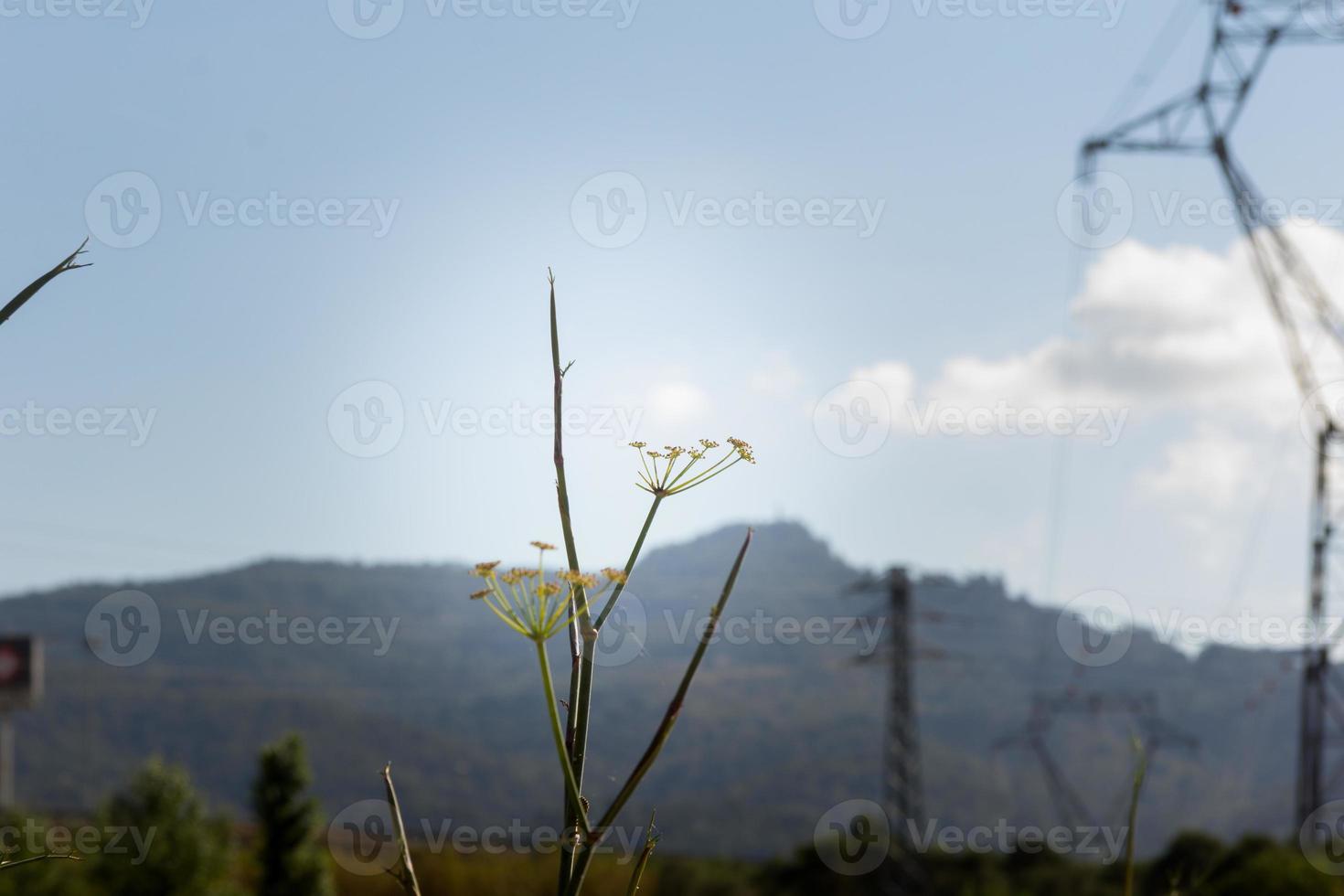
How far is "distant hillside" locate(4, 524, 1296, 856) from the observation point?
114m

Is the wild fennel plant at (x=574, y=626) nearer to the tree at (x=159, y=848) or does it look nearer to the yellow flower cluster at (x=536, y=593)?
the yellow flower cluster at (x=536, y=593)

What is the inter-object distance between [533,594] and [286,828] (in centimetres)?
2017

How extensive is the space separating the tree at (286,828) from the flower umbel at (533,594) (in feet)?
63.6

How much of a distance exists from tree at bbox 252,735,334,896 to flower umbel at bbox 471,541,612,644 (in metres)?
19.4

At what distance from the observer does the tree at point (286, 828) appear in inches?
739

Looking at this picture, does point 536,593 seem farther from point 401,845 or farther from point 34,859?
point 34,859

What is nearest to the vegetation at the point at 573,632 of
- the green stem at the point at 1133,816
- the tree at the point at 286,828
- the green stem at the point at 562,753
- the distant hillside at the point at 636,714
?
the green stem at the point at 562,753

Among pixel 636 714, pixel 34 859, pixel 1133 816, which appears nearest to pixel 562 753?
pixel 34 859

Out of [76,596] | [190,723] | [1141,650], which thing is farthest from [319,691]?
[1141,650]

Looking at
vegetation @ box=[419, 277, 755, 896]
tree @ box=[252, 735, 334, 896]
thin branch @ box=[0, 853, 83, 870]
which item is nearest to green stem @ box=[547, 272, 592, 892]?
vegetation @ box=[419, 277, 755, 896]

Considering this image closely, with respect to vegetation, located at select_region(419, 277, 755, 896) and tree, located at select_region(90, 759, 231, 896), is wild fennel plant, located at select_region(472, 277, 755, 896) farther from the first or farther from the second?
tree, located at select_region(90, 759, 231, 896)

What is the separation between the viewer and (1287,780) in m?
Answer: 156

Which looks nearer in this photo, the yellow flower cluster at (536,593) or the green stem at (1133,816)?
Answer: the yellow flower cluster at (536,593)

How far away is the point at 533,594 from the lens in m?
1.06
